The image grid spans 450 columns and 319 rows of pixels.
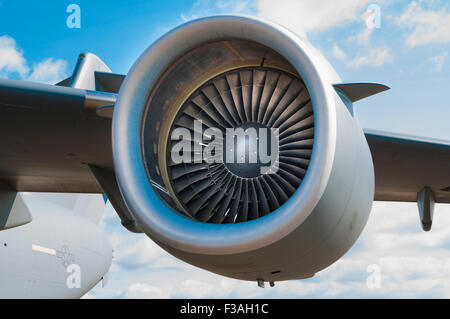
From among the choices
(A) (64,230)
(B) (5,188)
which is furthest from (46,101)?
(A) (64,230)

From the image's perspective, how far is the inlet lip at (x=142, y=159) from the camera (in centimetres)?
275

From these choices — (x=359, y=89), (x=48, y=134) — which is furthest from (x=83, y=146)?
(x=359, y=89)

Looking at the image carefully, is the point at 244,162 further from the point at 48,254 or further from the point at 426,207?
the point at 48,254

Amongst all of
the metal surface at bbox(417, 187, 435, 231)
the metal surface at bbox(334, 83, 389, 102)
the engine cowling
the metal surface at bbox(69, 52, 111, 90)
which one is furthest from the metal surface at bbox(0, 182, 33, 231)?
the metal surface at bbox(417, 187, 435, 231)

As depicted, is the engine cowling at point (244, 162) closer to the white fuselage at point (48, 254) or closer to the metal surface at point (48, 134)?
the metal surface at point (48, 134)

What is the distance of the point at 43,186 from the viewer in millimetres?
7141

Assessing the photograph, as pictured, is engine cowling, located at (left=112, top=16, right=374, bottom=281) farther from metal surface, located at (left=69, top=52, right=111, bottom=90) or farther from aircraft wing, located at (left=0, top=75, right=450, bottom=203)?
metal surface, located at (left=69, top=52, right=111, bottom=90)

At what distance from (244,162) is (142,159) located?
0.77 metres

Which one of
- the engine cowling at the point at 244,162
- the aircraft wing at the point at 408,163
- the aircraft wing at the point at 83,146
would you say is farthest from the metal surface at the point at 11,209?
the aircraft wing at the point at 408,163

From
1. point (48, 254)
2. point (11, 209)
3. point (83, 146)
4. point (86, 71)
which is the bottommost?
point (48, 254)

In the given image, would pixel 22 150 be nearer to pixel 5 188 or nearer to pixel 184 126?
pixel 5 188

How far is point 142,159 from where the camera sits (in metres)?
3.46

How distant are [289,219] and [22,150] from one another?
3911 mm
